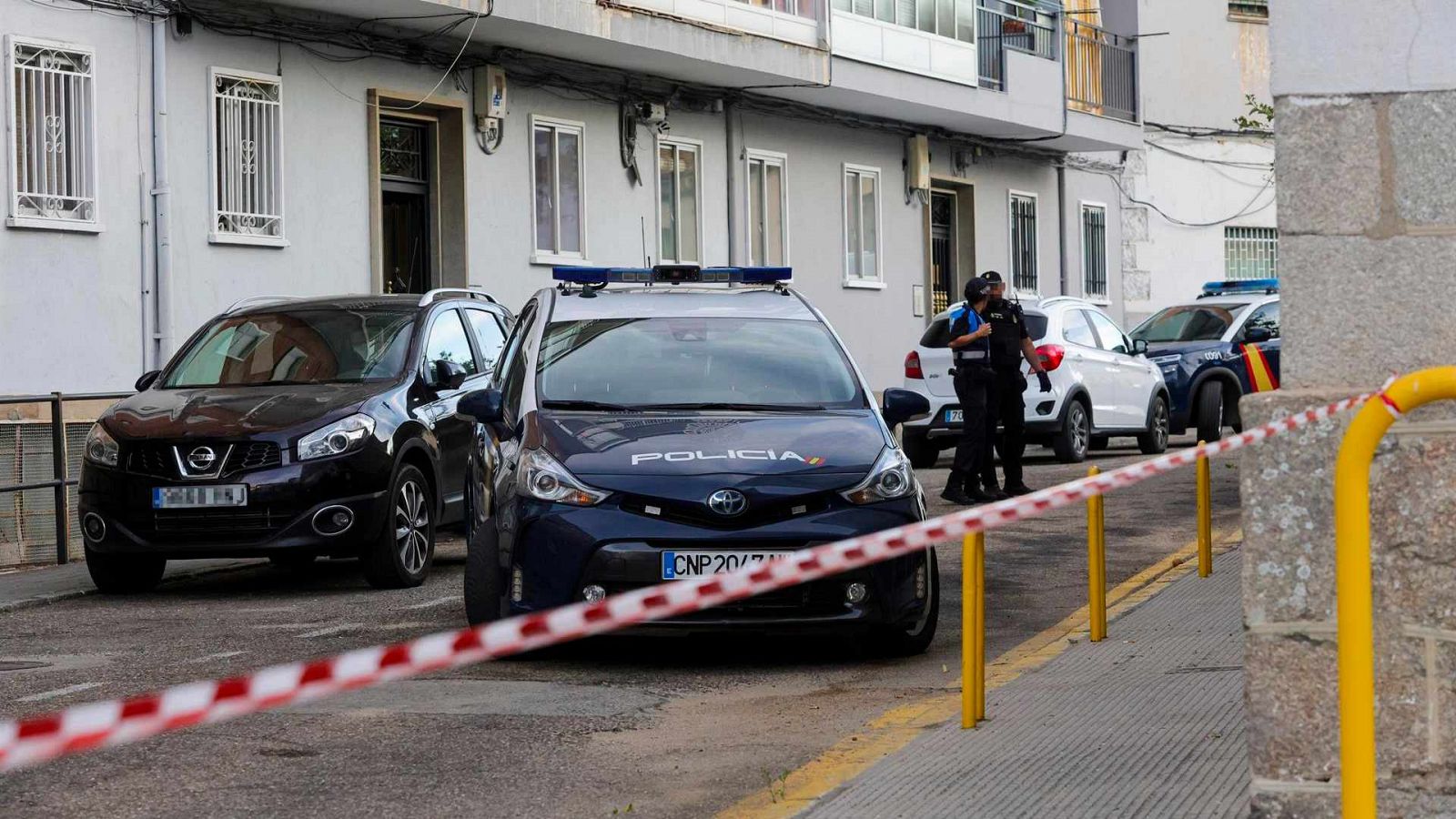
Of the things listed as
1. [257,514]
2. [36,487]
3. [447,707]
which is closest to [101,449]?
[257,514]

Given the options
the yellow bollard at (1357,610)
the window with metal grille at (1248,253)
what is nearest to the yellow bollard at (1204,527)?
the yellow bollard at (1357,610)

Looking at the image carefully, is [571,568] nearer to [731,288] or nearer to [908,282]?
[731,288]

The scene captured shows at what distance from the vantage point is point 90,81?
17.1 meters

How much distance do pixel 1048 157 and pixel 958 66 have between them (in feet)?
19.8

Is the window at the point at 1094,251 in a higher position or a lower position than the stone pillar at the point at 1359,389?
higher

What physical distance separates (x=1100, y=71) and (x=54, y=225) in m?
21.6

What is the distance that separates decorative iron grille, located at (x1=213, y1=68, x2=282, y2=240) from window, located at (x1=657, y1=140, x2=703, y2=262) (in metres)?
6.55

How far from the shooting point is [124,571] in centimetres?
1223

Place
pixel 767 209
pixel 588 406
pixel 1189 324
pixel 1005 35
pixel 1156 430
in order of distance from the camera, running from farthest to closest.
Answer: pixel 1005 35 < pixel 767 209 < pixel 1189 324 < pixel 1156 430 < pixel 588 406

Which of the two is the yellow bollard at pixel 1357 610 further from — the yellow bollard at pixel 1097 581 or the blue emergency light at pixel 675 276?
the blue emergency light at pixel 675 276

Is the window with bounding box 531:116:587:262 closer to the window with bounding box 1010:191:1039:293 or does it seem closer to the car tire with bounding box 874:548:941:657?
the window with bounding box 1010:191:1039:293

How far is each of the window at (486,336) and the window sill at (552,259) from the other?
850 centimetres

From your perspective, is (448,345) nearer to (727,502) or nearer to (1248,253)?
(727,502)

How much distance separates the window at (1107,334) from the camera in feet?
74.1
